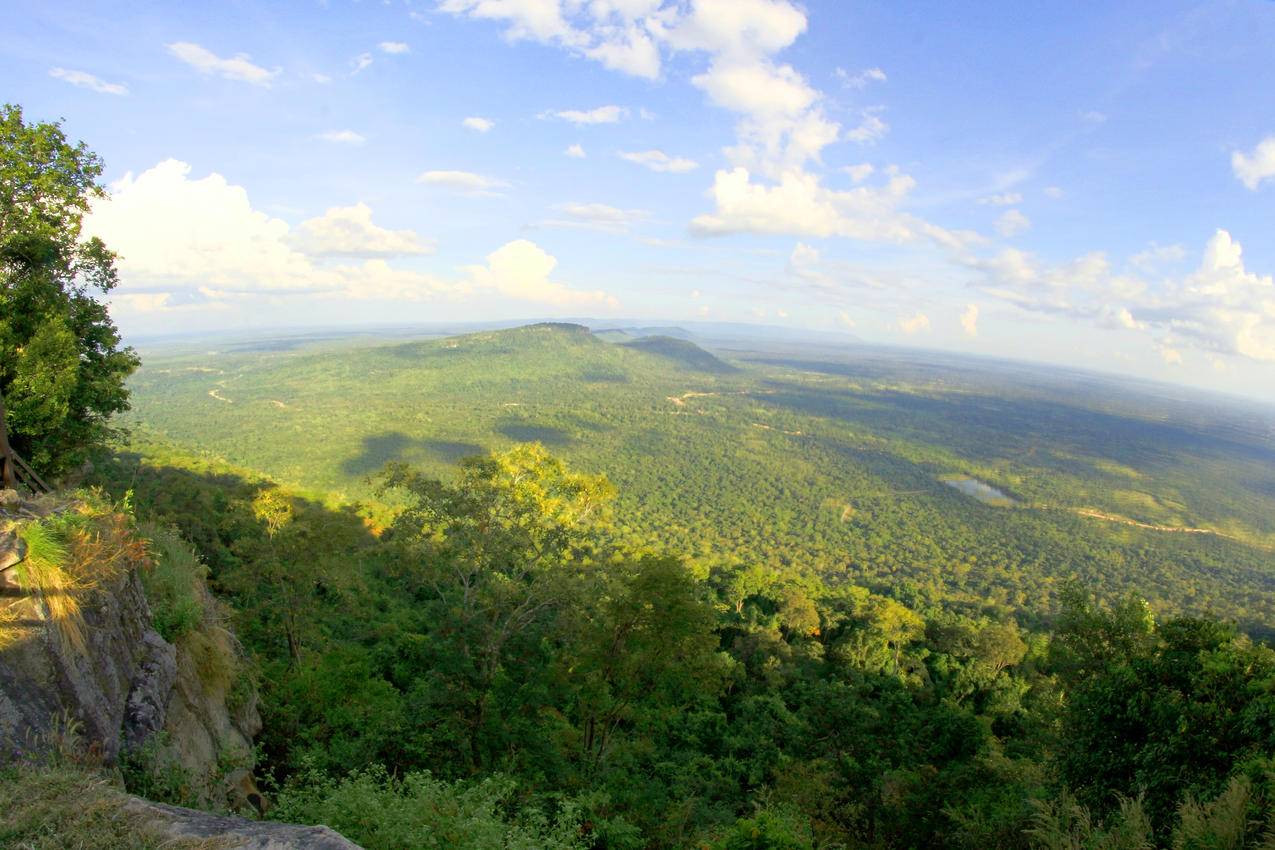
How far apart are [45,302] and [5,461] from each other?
2.32 metres

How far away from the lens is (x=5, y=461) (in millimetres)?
6855

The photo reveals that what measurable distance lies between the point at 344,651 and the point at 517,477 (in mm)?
Result: 4994

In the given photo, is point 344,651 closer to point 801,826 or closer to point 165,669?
point 165,669

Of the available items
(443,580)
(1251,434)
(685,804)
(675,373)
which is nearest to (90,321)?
(443,580)

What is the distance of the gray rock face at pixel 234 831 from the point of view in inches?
129

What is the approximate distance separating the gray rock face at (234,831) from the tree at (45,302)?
6586mm

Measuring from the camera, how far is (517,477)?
11734mm

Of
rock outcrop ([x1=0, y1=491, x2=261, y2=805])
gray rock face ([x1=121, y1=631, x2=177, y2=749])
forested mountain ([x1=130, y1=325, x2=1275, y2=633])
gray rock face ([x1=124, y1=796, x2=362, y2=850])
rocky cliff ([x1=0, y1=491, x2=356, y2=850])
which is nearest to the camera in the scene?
gray rock face ([x1=124, y1=796, x2=362, y2=850])

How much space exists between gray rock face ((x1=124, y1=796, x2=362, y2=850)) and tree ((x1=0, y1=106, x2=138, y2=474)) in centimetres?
659

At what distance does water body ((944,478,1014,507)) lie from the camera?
83625mm

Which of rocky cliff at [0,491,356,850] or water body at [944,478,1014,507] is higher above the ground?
rocky cliff at [0,491,356,850]

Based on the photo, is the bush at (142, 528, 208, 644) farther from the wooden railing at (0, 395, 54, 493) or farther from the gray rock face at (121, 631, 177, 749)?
the wooden railing at (0, 395, 54, 493)

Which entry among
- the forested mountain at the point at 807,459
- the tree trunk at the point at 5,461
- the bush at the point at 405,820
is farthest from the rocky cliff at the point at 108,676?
the forested mountain at the point at 807,459

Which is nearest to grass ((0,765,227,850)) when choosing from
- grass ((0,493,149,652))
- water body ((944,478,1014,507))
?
grass ((0,493,149,652))
